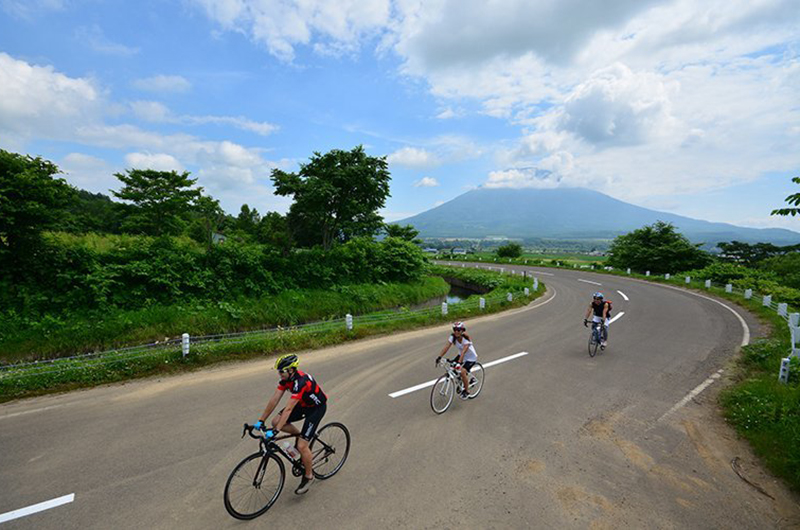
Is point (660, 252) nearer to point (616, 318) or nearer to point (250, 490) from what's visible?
point (616, 318)

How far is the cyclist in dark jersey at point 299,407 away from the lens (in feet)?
13.8

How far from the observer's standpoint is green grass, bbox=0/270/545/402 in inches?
297

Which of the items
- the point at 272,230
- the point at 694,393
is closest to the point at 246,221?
the point at 272,230

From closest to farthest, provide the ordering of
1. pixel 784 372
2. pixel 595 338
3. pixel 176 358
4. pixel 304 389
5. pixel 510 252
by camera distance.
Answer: pixel 304 389 → pixel 784 372 → pixel 176 358 → pixel 595 338 → pixel 510 252

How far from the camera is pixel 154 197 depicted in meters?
30.3

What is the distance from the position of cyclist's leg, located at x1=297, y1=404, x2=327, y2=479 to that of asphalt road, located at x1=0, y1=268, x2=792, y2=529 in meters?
0.42

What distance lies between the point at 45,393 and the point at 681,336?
729 inches

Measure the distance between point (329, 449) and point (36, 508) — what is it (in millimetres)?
3498

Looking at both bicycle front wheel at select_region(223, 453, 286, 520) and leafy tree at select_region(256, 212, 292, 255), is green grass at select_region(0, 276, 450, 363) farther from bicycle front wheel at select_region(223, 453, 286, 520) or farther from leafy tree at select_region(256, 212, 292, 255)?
leafy tree at select_region(256, 212, 292, 255)

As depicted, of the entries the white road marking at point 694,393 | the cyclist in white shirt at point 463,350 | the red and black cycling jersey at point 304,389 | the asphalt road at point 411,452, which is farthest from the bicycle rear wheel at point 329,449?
the white road marking at point 694,393

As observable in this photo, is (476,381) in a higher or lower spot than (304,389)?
lower

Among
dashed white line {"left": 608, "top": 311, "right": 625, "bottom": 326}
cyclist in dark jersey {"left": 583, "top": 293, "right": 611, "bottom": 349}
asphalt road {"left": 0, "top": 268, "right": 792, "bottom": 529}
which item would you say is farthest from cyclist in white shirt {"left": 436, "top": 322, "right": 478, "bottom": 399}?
dashed white line {"left": 608, "top": 311, "right": 625, "bottom": 326}

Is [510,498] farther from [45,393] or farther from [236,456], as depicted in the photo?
[45,393]

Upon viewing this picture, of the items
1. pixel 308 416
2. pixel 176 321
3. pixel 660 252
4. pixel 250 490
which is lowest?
pixel 176 321
